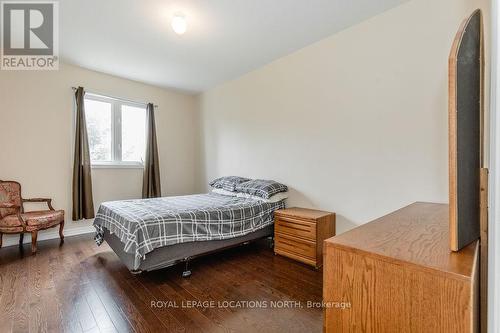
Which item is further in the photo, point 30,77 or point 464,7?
point 30,77

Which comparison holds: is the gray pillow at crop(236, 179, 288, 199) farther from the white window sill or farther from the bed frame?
the white window sill

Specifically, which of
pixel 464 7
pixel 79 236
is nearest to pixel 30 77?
pixel 79 236

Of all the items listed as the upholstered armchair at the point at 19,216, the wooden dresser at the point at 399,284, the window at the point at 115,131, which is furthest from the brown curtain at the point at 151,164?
the wooden dresser at the point at 399,284

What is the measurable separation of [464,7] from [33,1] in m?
3.81

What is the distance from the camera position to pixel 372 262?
771 millimetres

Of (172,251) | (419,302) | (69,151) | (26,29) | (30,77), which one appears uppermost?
(26,29)

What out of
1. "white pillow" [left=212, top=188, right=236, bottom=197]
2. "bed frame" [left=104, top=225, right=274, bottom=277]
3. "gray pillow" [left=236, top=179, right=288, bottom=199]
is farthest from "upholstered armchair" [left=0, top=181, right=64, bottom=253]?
"gray pillow" [left=236, top=179, right=288, bottom=199]

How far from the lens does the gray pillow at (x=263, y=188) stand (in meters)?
3.13

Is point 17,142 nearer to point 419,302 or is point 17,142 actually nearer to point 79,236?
point 79,236

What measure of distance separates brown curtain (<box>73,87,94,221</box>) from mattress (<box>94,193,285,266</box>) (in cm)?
100

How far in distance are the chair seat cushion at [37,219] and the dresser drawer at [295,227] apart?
2845 mm

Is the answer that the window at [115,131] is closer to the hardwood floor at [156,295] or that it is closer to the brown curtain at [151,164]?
the brown curtain at [151,164]

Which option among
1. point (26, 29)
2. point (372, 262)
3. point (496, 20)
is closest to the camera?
point (496, 20)

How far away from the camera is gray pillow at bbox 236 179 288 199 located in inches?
123
